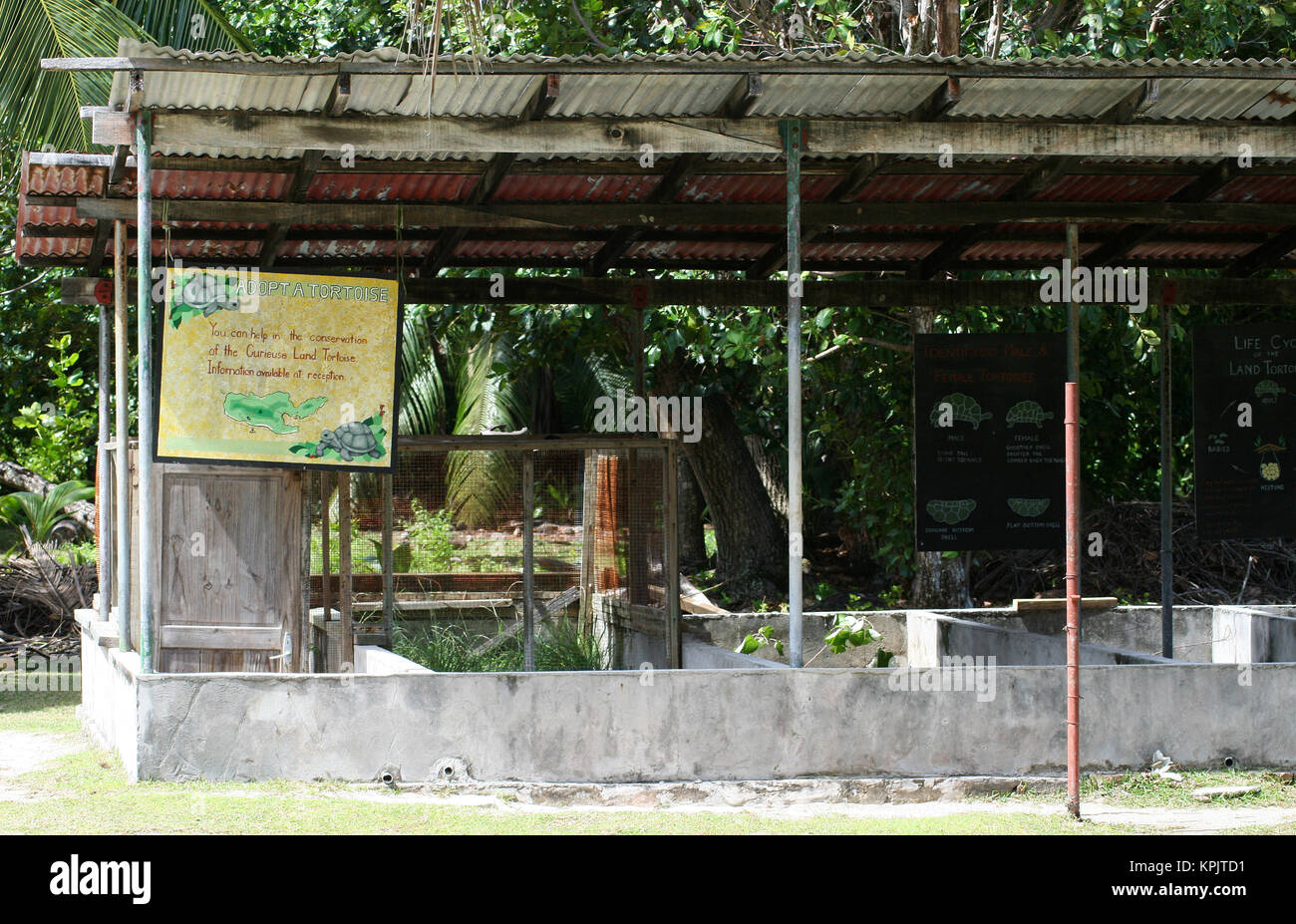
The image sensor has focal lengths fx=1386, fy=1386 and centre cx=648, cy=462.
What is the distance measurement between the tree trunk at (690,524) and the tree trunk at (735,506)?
5.68 feet

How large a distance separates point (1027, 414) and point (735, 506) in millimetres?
7212

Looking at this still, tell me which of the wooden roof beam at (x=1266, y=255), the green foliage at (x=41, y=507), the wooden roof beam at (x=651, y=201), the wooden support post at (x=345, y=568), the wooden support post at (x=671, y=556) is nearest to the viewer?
the wooden roof beam at (x=651, y=201)

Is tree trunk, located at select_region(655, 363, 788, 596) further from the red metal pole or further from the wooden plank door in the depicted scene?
the red metal pole

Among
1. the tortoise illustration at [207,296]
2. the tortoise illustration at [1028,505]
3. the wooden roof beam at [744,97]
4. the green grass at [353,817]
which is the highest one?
the wooden roof beam at [744,97]

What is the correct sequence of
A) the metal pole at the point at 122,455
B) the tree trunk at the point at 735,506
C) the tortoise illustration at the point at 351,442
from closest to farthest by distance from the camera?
1. the tortoise illustration at the point at 351,442
2. the metal pole at the point at 122,455
3. the tree trunk at the point at 735,506

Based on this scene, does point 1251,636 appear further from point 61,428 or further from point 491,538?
point 61,428

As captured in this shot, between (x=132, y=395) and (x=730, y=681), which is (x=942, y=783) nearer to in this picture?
(x=730, y=681)

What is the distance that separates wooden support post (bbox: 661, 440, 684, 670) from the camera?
10203 mm

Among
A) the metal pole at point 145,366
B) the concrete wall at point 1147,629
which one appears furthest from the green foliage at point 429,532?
the concrete wall at point 1147,629

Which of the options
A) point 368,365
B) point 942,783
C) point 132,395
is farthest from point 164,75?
point 132,395

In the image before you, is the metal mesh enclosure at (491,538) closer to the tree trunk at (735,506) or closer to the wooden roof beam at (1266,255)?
the wooden roof beam at (1266,255)

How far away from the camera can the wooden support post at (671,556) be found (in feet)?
33.5

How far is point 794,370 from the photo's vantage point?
7.98m

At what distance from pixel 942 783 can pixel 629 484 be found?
136 inches
